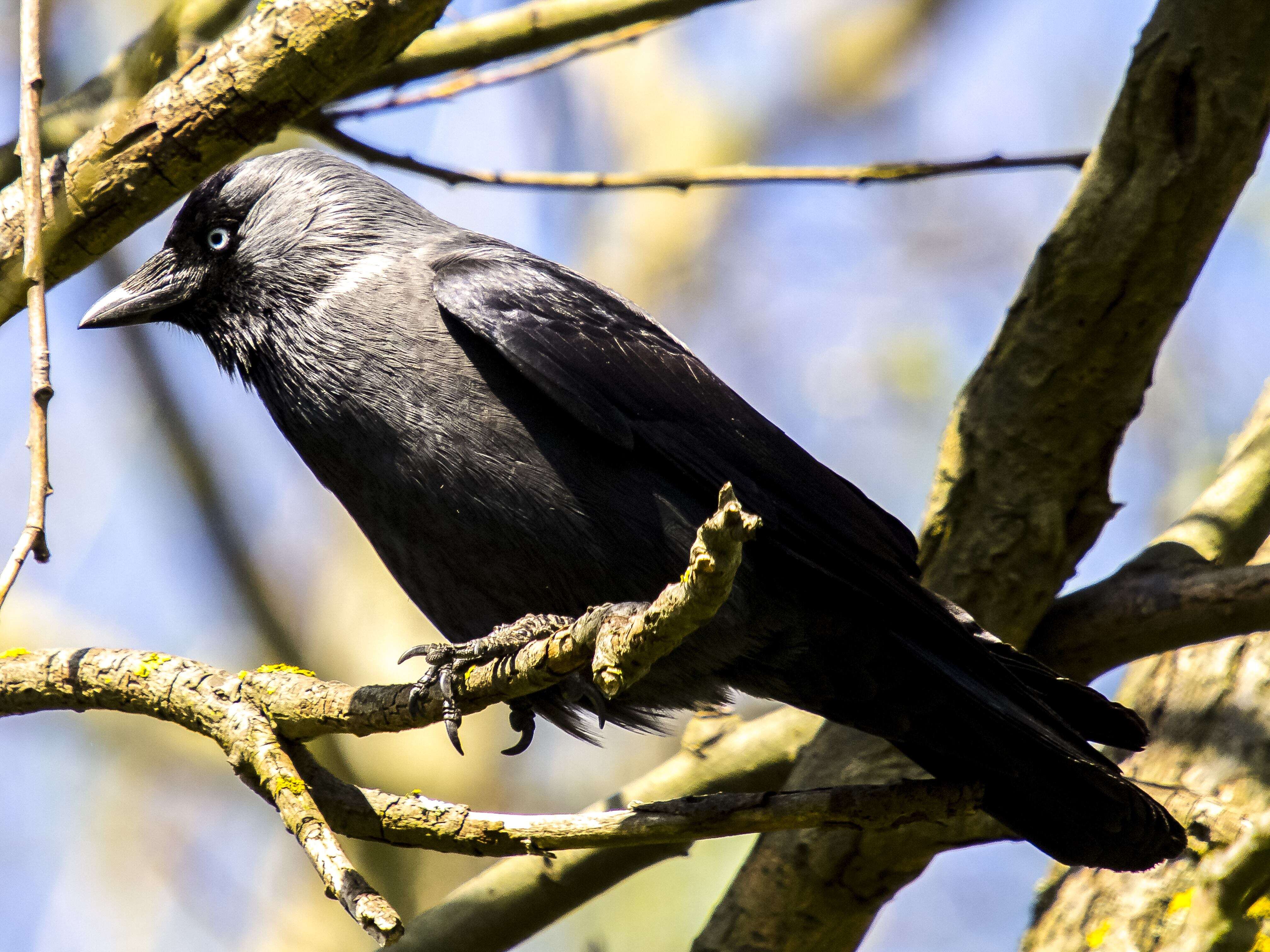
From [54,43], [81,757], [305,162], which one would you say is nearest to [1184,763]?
[305,162]

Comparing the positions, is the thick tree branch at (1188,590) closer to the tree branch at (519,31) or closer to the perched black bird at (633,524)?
the perched black bird at (633,524)

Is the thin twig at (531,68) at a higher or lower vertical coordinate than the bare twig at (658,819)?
higher

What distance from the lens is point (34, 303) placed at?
8.73ft

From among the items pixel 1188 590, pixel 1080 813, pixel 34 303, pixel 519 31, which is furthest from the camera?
pixel 519 31

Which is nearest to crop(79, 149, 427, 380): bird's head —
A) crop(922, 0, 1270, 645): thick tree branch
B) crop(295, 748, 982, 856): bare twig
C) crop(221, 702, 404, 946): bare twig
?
crop(221, 702, 404, 946): bare twig

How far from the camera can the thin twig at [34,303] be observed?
2.49 m

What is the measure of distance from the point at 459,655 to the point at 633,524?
2.08ft

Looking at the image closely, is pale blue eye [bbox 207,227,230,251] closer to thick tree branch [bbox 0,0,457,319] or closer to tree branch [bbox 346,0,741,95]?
tree branch [bbox 346,0,741,95]

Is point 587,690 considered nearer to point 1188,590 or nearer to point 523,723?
point 523,723

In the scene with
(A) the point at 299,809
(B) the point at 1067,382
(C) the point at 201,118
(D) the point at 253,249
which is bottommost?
(A) the point at 299,809

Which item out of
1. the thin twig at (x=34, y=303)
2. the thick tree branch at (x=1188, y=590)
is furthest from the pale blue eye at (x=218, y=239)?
the thick tree branch at (x=1188, y=590)

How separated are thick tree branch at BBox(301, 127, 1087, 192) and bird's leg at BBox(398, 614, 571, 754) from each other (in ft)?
6.92

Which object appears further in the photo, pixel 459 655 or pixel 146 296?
pixel 146 296

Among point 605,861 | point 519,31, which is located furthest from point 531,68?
point 605,861
